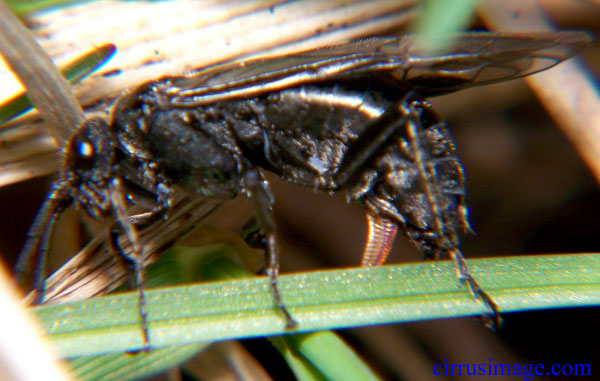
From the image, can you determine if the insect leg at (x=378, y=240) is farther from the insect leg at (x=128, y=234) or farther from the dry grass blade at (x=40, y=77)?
the dry grass blade at (x=40, y=77)

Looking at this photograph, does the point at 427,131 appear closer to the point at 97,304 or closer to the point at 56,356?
the point at 97,304

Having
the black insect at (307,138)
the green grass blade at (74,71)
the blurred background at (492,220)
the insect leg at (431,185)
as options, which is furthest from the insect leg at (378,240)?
the green grass blade at (74,71)

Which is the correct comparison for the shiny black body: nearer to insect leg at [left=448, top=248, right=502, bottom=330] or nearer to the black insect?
the black insect

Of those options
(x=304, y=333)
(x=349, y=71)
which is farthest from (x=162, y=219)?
(x=349, y=71)

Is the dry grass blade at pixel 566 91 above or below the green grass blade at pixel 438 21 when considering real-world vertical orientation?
below

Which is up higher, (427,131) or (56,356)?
(427,131)

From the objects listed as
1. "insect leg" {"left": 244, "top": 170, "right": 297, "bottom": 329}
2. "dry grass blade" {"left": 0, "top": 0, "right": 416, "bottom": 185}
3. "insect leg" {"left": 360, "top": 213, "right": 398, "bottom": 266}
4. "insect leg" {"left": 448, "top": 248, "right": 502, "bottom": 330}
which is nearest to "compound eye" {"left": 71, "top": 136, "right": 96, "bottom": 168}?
"dry grass blade" {"left": 0, "top": 0, "right": 416, "bottom": 185}

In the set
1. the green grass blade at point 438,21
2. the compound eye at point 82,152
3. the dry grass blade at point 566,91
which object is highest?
the green grass blade at point 438,21

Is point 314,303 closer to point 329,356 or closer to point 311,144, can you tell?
point 329,356
